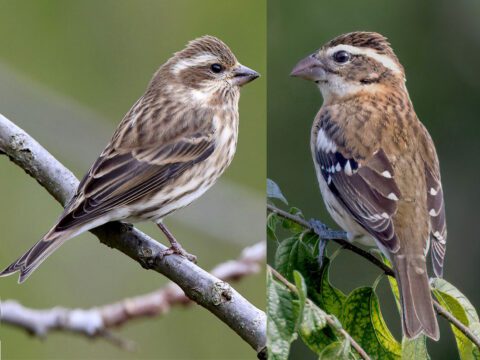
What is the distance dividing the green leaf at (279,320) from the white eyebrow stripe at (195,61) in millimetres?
817

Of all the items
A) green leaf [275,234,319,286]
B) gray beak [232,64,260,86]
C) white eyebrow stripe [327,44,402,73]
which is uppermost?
gray beak [232,64,260,86]

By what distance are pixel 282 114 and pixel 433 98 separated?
0.36 meters

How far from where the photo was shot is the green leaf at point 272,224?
81.4 inches

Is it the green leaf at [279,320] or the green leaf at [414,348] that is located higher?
the green leaf at [279,320]

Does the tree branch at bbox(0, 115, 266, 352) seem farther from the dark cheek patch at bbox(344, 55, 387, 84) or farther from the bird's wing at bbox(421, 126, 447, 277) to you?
the dark cheek patch at bbox(344, 55, 387, 84)

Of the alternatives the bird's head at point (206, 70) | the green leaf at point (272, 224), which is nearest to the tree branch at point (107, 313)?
the green leaf at point (272, 224)

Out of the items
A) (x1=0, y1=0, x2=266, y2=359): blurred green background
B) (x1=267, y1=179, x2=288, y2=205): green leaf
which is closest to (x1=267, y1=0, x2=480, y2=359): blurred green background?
(x1=267, y1=179, x2=288, y2=205): green leaf

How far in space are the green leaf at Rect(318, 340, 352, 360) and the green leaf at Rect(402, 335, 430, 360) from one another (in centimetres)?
12

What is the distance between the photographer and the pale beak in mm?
2107

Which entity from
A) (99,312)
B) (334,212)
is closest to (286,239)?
(334,212)

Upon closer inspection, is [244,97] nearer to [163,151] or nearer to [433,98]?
[163,151]

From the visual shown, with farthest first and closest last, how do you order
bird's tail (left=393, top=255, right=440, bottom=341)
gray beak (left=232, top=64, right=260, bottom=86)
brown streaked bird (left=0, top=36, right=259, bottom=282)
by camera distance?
gray beak (left=232, top=64, right=260, bottom=86) < brown streaked bird (left=0, top=36, right=259, bottom=282) < bird's tail (left=393, top=255, right=440, bottom=341)

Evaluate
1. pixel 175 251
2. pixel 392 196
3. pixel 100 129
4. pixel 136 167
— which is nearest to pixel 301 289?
pixel 392 196

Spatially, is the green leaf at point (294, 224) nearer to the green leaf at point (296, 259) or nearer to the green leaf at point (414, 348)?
the green leaf at point (296, 259)
